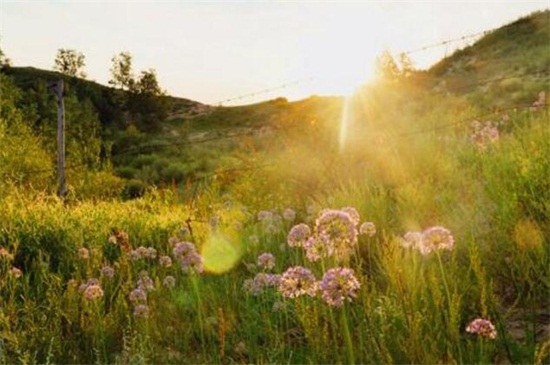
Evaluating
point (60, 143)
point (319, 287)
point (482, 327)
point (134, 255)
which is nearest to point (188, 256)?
point (134, 255)

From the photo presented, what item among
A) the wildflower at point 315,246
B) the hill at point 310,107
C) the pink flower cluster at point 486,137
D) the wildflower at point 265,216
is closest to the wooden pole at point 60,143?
the hill at point 310,107

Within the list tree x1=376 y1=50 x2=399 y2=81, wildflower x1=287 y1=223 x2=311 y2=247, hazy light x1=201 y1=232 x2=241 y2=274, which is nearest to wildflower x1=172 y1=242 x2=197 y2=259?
wildflower x1=287 y1=223 x2=311 y2=247

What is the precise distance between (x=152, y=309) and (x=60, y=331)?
2.01ft

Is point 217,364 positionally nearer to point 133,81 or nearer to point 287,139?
point 287,139

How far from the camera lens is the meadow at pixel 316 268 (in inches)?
133

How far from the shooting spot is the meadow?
3.38 metres

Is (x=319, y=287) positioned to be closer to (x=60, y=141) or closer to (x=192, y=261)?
(x=192, y=261)

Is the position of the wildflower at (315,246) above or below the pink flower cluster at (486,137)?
below

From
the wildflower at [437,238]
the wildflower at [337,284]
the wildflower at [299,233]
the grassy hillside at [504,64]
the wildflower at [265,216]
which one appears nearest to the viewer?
the wildflower at [337,284]

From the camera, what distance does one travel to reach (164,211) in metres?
9.60

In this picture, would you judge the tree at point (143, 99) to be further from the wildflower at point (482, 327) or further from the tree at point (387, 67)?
the wildflower at point (482, 327)

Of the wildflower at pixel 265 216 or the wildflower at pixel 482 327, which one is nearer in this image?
the wildflower at pixel 482 327

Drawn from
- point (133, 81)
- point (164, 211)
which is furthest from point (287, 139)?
point (133, 81)

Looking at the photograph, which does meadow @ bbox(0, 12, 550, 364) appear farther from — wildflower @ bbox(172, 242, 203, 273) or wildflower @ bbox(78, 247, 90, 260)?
wildflower @ bbox(78, 247, 90, 260)
